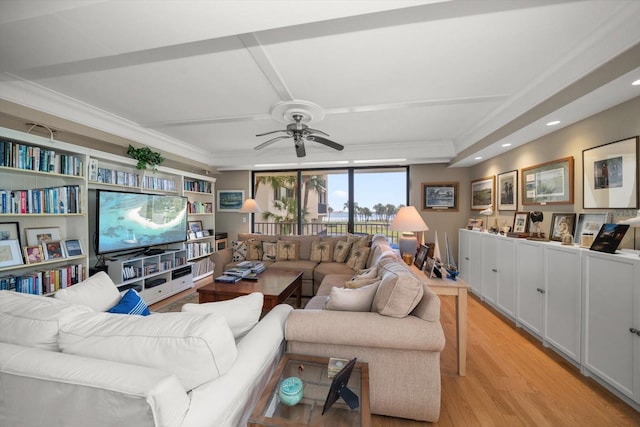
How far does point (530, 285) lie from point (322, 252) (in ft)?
8.50

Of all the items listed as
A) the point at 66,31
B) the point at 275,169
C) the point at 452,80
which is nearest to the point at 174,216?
the point at 275,169

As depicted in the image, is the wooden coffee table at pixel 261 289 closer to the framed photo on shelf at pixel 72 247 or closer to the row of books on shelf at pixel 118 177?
the framed photo on shelf at pixel 72 247

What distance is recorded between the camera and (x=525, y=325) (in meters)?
2.60

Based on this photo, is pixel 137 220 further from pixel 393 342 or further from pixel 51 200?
pixel 393 342

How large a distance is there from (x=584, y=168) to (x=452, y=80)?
1.45m

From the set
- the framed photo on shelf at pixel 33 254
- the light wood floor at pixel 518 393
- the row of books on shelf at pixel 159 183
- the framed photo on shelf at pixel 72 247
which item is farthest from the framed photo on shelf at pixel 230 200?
the light wood floor at pixel 518 393

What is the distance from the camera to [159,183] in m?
3.95

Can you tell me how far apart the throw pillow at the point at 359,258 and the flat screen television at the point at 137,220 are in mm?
2827

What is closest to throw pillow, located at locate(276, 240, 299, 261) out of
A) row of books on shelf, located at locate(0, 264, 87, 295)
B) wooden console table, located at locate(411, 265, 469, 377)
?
row of books on shelf, located at locate(0, 264, 87, 295)

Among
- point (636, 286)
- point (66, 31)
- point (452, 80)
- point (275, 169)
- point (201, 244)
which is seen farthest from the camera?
point (275, 169)

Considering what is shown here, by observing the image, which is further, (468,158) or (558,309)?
(468,158)

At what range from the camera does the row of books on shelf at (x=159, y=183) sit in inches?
148

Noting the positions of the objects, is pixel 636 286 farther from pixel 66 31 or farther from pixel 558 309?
pixel 66 31

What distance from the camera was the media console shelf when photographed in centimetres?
310
